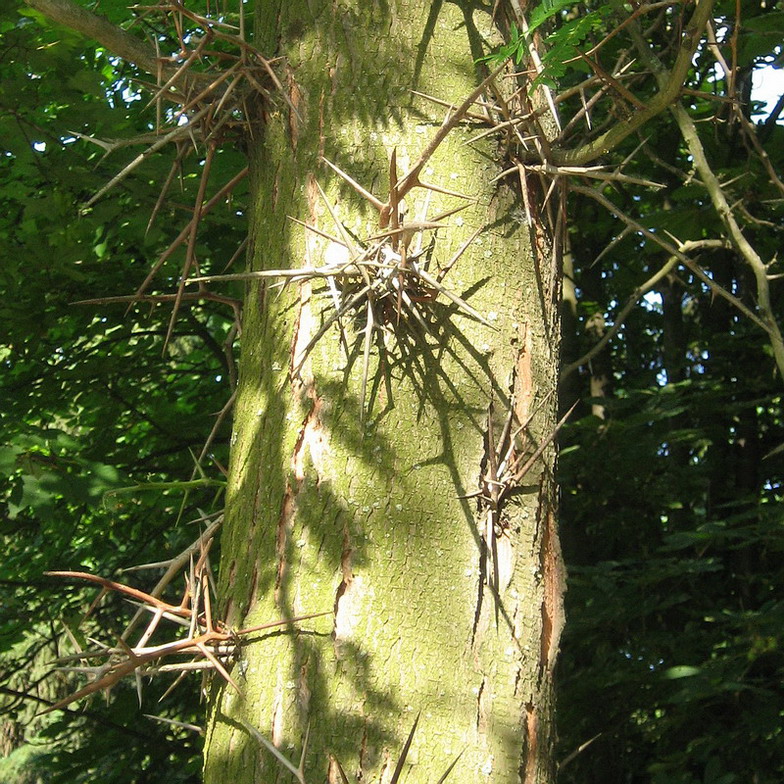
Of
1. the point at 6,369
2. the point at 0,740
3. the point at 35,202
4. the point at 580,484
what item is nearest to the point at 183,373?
the point at 6,369

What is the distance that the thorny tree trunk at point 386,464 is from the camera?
1180 millimetres

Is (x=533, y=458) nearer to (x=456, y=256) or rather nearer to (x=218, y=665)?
(x=456, y=256)

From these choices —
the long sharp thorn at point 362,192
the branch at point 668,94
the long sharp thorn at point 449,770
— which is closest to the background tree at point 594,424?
the branch at point 668,94

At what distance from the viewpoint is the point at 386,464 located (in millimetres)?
1277

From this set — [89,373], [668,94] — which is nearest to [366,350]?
[668,94]

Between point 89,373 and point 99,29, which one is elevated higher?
point 89,373

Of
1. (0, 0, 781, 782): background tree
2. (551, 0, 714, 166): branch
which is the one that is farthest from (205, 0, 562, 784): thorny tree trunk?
(0, 0, 781, 782): background tree

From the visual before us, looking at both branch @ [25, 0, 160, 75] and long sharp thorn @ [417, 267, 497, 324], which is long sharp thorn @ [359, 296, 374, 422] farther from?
branch @ [25, 0, 160, 75]

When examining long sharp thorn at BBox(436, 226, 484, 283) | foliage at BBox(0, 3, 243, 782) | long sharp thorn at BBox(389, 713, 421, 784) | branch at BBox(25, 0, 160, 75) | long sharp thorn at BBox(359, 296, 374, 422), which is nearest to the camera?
long sharp thorn at BBox(389, 713, 421, 784)

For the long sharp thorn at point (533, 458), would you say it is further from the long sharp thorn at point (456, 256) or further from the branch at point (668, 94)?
the branch at point (668, 94)

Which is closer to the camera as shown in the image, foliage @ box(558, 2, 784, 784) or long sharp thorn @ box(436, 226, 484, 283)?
long sharp thorn @ box(436, 226, 484, 283)

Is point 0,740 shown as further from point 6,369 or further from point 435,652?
point 435,652

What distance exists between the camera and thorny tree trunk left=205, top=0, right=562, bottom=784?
3.87ft

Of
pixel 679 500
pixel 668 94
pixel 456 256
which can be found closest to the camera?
pixel 456 256
